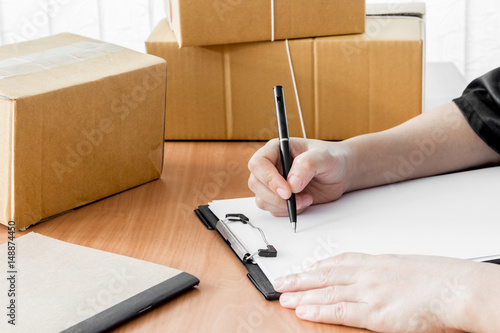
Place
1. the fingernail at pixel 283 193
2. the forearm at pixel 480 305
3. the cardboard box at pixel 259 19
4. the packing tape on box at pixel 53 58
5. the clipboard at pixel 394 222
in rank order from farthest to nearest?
the cardboard box at pixel 259 19, the packing tape on box at pixel 53 58, the fingernail at pixel 283 193, the clipboard at pixel 394 222, the forearm at pixel 480 305

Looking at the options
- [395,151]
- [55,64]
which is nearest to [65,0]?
[55,64]

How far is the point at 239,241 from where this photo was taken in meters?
0.71

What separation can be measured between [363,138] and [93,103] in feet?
1.43

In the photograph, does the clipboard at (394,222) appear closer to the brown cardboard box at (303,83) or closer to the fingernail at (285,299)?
the fingernail at (285,299)

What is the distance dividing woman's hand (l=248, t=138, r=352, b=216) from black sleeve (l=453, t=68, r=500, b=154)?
25 cm

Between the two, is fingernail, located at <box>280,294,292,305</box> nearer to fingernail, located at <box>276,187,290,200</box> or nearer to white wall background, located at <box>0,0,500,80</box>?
fingernail, located at <box>276,187,290,200</box>

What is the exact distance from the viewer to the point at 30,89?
784 millimetres

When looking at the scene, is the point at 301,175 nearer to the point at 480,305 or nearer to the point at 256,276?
the point at 256,276

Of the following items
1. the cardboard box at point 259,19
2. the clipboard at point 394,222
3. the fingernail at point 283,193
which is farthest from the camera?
the cardboard box at point 259,19

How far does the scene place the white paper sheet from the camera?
0.66m

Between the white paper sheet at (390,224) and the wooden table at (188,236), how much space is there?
44 mm

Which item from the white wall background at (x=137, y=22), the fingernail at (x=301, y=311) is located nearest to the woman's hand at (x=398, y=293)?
the fingernail at (x=301, y=311)

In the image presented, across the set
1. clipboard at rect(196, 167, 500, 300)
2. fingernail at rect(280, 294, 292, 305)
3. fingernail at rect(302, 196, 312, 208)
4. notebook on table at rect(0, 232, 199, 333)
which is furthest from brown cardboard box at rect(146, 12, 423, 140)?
fingernail at rect(280, 294, 292, 305)

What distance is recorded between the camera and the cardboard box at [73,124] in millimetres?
771
